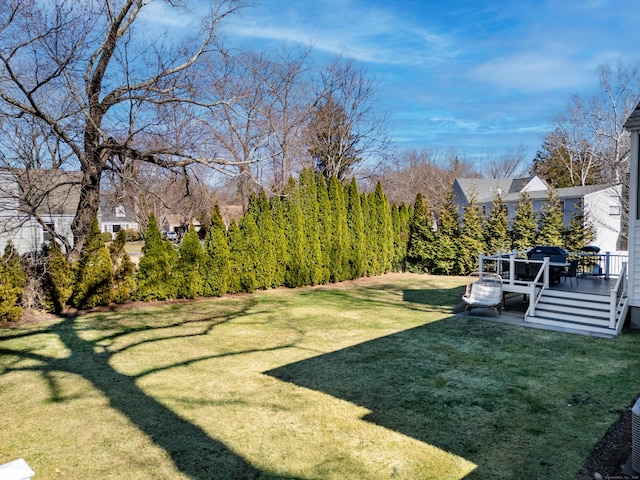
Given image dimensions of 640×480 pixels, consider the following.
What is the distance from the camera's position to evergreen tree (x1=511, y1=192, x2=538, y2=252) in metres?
16.5

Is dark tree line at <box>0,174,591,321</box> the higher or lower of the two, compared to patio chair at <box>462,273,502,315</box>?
higher

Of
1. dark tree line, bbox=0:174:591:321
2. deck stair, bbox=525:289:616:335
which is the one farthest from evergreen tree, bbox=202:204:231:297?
deck stair, bbox=525:289:616:335

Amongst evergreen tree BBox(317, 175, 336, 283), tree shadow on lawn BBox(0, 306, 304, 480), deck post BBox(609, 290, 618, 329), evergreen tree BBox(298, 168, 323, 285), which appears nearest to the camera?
tree shadow on lawn BBox(0, 306, 304, 480)

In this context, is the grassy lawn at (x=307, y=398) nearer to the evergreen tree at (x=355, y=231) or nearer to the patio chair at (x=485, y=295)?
the patio chair at (x=485, y=295)

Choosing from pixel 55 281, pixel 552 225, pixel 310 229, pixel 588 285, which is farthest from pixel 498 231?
pixel 55 281

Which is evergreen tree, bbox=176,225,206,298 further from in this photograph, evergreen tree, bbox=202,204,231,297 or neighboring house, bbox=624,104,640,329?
neighboring house, bbox=624,104,640,329

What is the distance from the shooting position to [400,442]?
12.6 ft

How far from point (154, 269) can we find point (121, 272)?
0.78 meters

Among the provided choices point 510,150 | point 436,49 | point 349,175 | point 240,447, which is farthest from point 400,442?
point 510,150

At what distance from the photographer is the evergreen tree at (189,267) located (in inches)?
444

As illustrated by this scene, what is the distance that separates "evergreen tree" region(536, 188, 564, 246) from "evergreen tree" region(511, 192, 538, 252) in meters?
0.35

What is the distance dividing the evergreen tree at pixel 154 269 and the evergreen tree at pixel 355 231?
22.8 ft

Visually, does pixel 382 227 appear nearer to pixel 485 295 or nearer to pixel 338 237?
pixel 338 237

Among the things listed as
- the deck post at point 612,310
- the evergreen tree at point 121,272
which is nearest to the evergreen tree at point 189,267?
the evergreen tree at point 121,272
